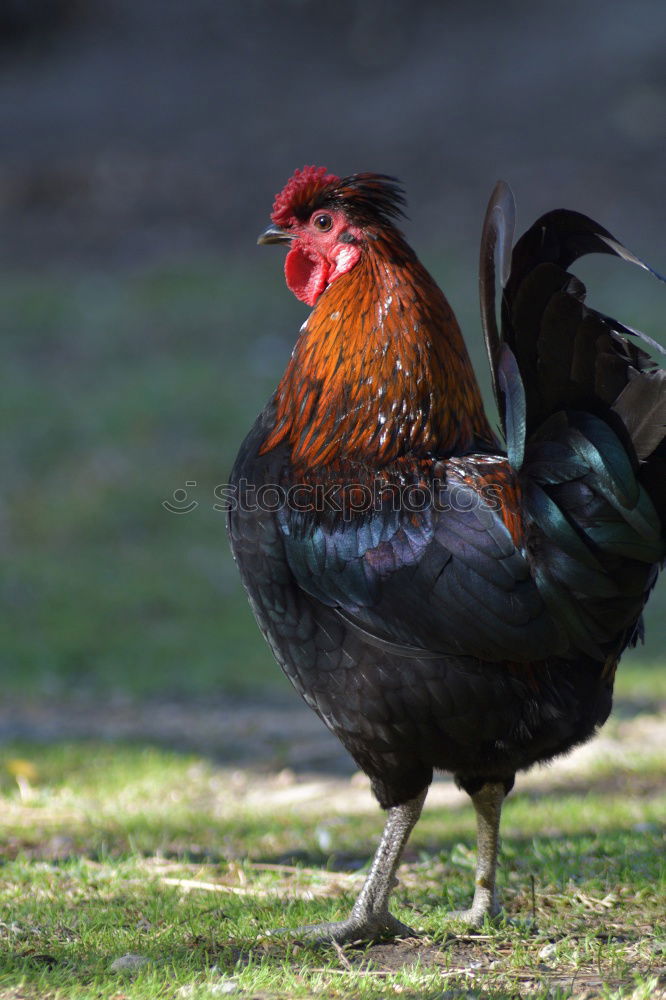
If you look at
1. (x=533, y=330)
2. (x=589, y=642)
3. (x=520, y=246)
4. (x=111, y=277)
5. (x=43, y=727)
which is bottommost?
(x=43, y=727)

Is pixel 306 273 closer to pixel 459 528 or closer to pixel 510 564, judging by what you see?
pixel 459 528

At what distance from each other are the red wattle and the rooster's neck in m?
0.16

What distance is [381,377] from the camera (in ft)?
12.2

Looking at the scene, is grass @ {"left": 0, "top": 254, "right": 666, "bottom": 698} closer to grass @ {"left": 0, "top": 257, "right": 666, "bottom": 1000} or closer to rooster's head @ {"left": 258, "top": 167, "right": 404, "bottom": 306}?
grass @ {"left": 0, "top": 257, "right": 666, "bottom": 1000}

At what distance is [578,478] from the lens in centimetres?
331

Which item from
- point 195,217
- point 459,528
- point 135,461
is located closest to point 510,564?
point 459,528

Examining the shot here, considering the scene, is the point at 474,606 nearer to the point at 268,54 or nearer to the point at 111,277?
the point at 111,277

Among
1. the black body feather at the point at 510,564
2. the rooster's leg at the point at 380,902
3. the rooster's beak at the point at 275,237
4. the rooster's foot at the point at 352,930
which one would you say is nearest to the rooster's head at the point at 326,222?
the rooster's beak at the point at 275,237

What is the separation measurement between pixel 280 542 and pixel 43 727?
430 cm

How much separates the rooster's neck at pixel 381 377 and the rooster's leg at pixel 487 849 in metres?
1.14

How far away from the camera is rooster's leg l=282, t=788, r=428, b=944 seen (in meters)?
3.52

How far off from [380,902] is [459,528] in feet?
3.94

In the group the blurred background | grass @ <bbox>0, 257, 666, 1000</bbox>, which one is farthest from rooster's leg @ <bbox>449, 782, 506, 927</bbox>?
the blurred background

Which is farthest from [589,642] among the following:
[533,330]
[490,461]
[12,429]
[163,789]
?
[12,429]
